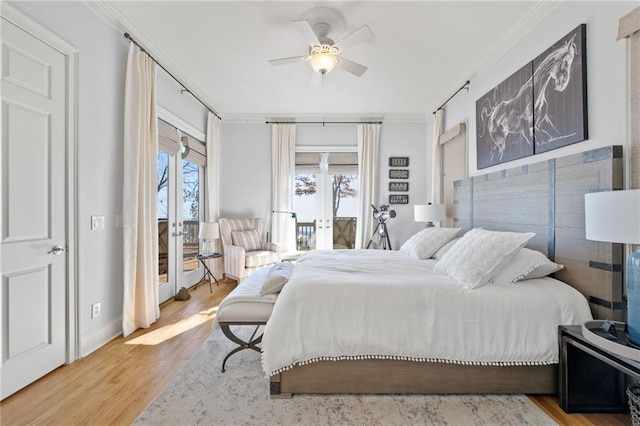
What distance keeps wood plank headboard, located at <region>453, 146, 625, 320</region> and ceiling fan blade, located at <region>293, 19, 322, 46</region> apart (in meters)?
2.05

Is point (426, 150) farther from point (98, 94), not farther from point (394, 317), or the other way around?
point (98, 94)

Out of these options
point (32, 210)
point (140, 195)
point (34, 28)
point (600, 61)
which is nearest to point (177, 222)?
point (140, 195)

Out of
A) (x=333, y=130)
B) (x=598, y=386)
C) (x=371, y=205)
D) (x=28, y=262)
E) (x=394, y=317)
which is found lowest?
(x=598, y=386)

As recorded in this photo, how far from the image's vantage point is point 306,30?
2.33 meters

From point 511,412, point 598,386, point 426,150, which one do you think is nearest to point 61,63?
point 511,412

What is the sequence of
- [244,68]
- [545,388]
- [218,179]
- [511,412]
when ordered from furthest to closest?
[218,179] < [244,68] < [545,388] < [511,412]

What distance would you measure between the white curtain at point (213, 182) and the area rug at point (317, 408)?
2829 millimetres

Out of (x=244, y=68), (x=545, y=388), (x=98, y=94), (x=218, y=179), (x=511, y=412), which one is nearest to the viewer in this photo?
(x=511, y=412)

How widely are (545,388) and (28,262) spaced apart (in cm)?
328

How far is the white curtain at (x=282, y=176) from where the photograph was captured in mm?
5043

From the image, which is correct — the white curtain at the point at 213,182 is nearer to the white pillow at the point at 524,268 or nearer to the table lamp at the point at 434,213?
the table lamp at the point at 434,213

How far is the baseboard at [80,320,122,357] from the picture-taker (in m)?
2.27

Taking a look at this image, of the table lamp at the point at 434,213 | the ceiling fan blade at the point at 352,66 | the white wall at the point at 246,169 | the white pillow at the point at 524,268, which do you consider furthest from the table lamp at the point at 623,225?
the white wall at the point at 246,169

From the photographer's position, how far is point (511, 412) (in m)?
1.63
